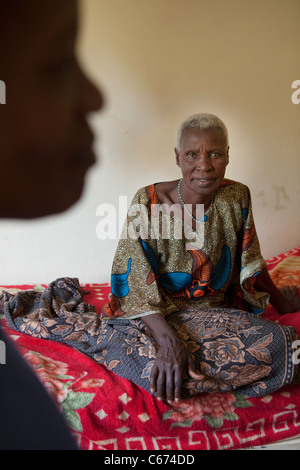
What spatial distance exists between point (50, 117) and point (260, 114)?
1934 millimetres

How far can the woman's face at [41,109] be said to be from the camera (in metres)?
0.37

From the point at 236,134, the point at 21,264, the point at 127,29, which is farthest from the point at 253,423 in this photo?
the point at 127,29

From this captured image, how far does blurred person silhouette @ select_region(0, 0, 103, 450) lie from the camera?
28 cm

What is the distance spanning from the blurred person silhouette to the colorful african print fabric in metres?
0.86

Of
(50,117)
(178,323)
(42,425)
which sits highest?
(50,117)

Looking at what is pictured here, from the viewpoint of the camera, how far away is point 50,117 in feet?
1.40

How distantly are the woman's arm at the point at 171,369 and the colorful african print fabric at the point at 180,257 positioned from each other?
6.5 inches

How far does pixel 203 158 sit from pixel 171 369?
0.60m

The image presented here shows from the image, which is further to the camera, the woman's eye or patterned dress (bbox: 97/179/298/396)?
the woman's eye

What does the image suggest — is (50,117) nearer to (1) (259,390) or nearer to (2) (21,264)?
(1) (259,390)
